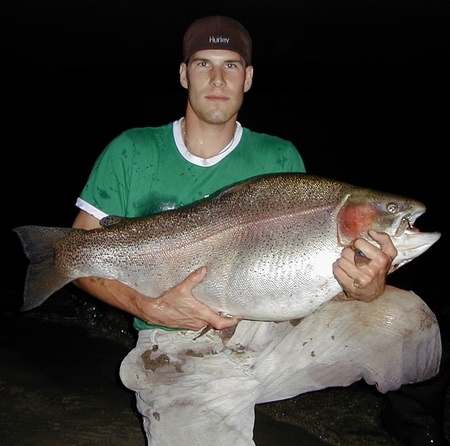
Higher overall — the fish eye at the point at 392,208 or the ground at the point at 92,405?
the fish eye at the point at 392,208

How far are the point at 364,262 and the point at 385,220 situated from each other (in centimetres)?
25

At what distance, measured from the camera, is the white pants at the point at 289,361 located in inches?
126

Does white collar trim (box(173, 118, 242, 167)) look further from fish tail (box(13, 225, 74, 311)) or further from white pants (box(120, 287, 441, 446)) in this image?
white pants (box(120, 287, 441, 446))

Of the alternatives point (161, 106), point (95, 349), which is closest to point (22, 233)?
point (95, 349)

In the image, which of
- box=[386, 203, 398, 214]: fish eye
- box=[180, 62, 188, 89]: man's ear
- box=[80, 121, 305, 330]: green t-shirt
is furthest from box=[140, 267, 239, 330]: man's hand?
box=[180, 62, 188, 89]: man's ear

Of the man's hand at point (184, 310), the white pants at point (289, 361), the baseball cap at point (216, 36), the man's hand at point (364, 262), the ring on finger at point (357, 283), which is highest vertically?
the baseball cap at point (216, 36)

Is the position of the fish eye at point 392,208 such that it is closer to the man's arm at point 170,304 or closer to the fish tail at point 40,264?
the man's arm at point 170,304

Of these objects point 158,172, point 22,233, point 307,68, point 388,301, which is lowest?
point 307,68

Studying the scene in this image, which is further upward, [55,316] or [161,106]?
[55,316]

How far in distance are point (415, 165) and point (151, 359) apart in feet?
51.3

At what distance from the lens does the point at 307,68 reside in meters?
94.5

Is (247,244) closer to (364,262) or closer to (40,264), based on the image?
(364,262)

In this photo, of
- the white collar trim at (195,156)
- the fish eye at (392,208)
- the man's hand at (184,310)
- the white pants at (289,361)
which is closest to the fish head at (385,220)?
the fish eye at (392,208)

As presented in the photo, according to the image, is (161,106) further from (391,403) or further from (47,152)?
(391,403)
